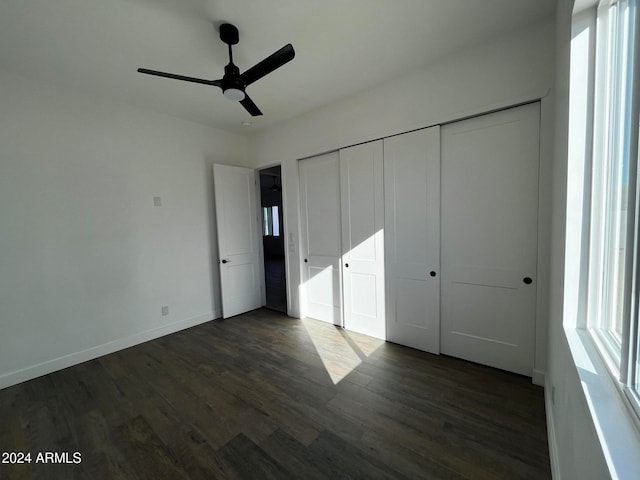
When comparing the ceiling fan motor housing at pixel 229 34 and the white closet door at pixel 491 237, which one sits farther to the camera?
the white closet door at pixel 491 237

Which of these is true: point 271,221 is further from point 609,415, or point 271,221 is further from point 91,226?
point 609,415

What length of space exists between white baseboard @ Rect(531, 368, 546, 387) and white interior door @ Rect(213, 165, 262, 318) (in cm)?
355

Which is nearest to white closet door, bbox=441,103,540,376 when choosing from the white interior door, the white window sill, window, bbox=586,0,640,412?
window, bbox=586,0,640,412

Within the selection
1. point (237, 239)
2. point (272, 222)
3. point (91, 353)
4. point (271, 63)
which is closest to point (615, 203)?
point (271, 63)

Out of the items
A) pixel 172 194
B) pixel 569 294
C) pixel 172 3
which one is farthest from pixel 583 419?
pixel 172 194

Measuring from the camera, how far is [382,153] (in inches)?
108

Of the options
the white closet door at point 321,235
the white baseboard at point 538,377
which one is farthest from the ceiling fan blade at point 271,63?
the white baseboard at point 538,377

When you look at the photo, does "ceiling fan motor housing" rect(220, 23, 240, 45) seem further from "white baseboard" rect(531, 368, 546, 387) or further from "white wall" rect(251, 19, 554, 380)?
"white baseboard" rect(531, 368, 546, 387)

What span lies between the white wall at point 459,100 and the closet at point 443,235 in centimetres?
8

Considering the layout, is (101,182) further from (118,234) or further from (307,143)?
(307,143)

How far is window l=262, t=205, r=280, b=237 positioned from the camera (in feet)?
32.7

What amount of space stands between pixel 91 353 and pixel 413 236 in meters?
3.71

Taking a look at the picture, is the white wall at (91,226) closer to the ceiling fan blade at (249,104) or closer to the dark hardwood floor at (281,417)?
the dark hardwood floor at (281,417)

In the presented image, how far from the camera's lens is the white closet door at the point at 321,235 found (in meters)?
3.26
